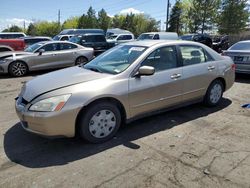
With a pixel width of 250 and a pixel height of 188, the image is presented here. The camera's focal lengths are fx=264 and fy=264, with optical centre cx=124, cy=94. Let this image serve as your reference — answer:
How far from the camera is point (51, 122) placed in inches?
142

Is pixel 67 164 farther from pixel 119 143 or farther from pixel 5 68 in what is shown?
pixel 5 68

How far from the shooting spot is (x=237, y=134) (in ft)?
14.6

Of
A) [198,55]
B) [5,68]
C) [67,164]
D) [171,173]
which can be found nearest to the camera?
[171,173]

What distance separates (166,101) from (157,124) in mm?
455

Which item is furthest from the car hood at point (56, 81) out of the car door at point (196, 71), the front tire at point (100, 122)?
the car door at point (196, 71)

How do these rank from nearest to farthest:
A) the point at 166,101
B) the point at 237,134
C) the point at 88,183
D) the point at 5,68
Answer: the point at 88,183 < the point at 237,134 < the point at 166,101 < the point at 5,68

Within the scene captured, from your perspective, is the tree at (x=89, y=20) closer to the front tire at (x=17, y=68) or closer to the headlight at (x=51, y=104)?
the front tire at (x=17, y=68)

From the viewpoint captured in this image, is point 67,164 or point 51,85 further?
point 51,85

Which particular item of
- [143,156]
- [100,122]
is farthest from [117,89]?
[143,156]

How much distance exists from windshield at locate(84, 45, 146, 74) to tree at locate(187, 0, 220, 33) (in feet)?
115

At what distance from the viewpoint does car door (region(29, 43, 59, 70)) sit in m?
10.6

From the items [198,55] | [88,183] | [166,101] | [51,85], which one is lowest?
[88,183]

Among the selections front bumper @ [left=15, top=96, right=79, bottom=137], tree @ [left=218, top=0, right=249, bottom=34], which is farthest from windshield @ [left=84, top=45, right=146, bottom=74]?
tree @ [left=218, top=0, right=249, bottom=34]

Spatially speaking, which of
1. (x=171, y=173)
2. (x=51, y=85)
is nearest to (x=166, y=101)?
(x=171, y=173)
